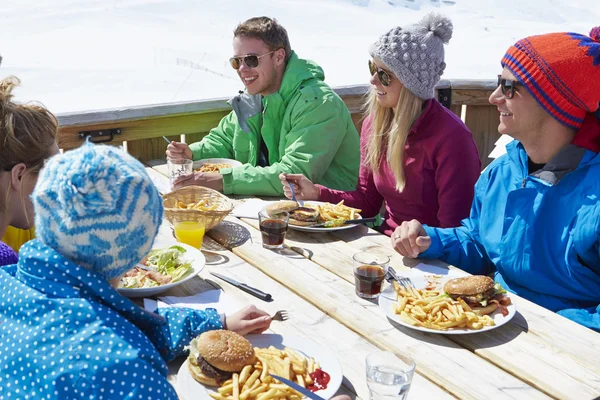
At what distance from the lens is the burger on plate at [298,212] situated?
8.66 ft

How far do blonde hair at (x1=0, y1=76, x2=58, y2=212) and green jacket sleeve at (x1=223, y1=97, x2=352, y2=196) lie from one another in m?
1.06

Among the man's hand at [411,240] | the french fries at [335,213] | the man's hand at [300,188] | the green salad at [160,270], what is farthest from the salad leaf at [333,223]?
the green salad at [160,270]

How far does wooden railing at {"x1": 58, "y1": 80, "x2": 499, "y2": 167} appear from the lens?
3908 millimetres

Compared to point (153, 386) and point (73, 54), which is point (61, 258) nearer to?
point (153, 386)

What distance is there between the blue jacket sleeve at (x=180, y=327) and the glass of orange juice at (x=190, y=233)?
0.68 metres

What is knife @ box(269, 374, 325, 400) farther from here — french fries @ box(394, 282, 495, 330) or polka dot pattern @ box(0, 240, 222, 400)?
french fries @ box(394, 282, 495, 330)

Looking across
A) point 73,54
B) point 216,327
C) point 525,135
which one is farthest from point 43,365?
point 73,54

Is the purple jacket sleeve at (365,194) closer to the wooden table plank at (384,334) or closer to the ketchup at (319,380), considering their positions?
the wooden table plank at (384,334)

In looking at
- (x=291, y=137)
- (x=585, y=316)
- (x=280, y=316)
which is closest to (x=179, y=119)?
(x=291, y=137)

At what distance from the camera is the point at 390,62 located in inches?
118

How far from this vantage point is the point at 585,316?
2109 millimetres

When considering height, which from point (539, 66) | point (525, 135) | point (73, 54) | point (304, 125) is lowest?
point (73, 54)

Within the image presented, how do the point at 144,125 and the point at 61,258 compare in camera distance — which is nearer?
the point at 61,258

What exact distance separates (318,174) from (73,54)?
8477 millimetres
